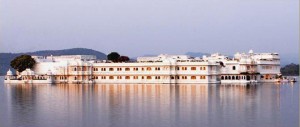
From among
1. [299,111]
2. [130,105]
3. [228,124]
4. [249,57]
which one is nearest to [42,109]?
[130,105]

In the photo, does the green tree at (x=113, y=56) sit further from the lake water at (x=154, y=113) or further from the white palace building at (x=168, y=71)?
the lake water at (x=154, y=113)

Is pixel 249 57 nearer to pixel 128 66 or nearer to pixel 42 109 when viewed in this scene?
pixel 128 66

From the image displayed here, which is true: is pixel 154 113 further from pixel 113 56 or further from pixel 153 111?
pixel 113 56

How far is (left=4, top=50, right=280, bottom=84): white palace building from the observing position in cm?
5788

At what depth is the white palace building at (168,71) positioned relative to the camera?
57875mm

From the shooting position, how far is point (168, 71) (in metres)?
58.1

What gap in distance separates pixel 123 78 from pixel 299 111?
122 ft

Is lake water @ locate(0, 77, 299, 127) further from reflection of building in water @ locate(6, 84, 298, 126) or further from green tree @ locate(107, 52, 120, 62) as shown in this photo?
green tree @ locate(107, 52, 120, 62)

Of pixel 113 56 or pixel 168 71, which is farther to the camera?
pixel 113 56

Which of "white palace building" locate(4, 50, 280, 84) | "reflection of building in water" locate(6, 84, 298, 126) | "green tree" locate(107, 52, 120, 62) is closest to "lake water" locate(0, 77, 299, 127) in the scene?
"reflection of building in water" locate(6, 84, 298, 126)

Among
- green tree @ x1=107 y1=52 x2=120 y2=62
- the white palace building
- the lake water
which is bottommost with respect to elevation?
the lake water

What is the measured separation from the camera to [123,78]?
198 feet

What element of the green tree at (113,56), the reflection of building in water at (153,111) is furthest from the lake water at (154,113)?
the green tree at (113,56)

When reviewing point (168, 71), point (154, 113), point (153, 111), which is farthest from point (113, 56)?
point (154, 113)
